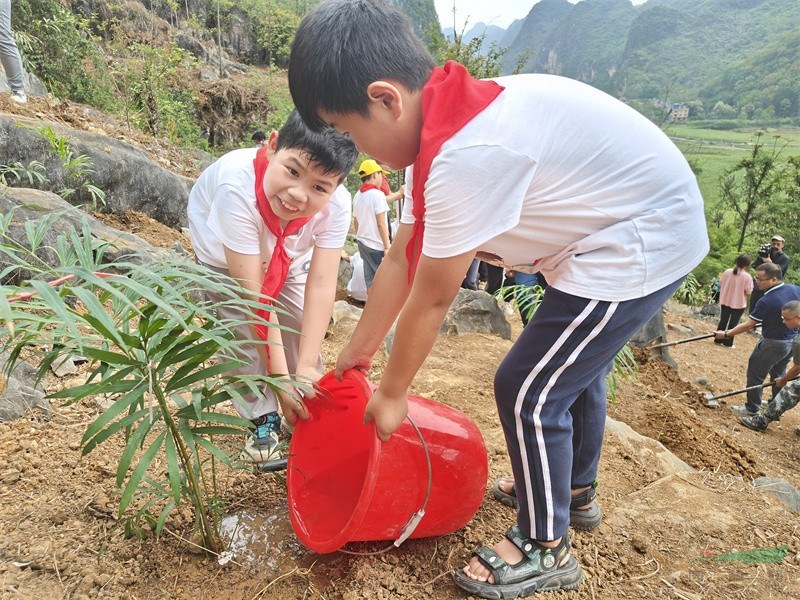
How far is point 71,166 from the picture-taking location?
4211 millimetres

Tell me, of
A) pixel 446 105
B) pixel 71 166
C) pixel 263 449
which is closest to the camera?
pixel 446 105

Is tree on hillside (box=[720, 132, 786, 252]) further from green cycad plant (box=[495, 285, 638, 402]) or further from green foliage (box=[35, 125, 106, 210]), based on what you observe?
green foliage (box=[35, 125, 106, 210])

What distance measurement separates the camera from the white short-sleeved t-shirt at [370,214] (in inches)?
179

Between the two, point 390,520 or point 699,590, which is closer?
point 390,520

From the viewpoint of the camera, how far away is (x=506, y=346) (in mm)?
4102

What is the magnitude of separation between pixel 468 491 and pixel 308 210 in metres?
1.00

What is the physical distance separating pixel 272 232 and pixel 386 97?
0.87 meters

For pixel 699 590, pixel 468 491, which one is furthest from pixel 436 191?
pixel 699 590

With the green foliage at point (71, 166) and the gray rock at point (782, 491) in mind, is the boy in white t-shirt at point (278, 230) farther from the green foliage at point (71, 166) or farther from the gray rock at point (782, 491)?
the green foliage at point (71, 166)

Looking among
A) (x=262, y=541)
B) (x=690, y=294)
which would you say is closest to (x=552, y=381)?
(x=262, y=541)

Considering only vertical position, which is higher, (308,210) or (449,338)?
(308,210)

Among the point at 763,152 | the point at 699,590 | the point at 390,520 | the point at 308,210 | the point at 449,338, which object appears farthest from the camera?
the point at 763,152

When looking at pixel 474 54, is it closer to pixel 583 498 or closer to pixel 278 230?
pixel 278 230

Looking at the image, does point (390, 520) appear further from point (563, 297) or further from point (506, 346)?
point (506, 346)
